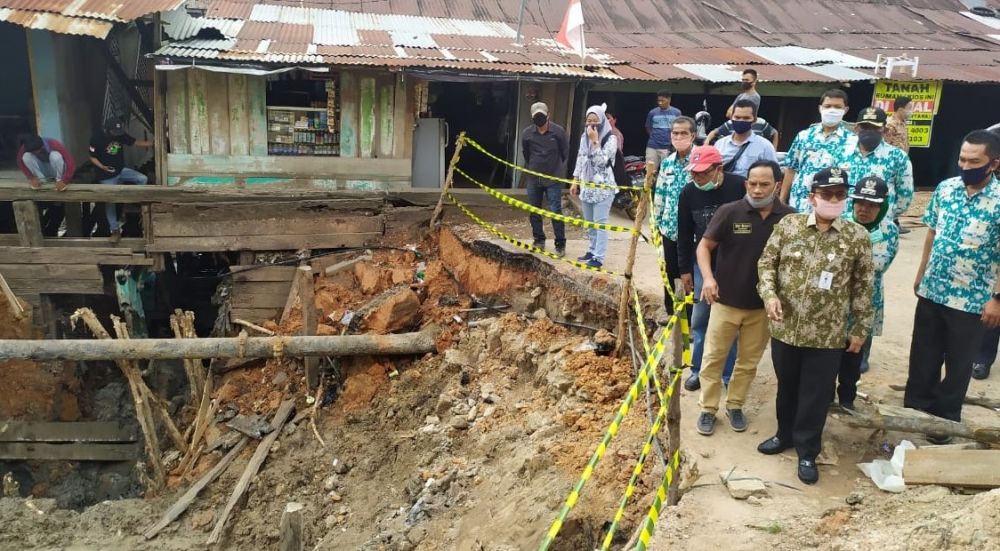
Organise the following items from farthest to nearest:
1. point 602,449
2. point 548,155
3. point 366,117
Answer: point 366,117, point 548,155, point 602,449

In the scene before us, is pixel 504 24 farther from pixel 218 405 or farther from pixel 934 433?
pixel 934 433

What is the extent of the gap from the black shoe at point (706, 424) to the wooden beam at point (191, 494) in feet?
20.0

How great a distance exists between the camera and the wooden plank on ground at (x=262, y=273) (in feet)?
36.4

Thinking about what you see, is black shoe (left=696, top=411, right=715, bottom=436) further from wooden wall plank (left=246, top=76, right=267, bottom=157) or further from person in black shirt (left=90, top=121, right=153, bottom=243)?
person in black shirt (left=90, top=121, right=153, bottom=243)

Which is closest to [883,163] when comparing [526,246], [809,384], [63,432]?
[809,384]

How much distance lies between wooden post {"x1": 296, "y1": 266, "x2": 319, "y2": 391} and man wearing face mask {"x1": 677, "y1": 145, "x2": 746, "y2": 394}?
→ 16.0 ft

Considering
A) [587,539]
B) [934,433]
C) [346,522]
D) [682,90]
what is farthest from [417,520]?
[682,90]

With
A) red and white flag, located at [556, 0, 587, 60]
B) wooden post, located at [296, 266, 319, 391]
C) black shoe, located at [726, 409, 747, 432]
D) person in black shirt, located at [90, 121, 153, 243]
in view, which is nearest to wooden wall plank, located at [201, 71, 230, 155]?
person in black shirt, located at [90, 121, 153, 243]

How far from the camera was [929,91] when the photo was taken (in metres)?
13.1

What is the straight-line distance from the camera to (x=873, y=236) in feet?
17.2

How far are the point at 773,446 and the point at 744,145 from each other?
261 centimetres

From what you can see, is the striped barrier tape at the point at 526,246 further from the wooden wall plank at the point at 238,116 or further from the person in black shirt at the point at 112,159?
the person in black shirt at the point at 112,159

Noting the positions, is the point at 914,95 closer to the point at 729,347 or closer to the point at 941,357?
the point at 941,357

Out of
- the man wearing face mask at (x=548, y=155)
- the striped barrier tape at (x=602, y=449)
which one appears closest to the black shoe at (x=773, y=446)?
the striped barrier tape at (x=602, y=449)
